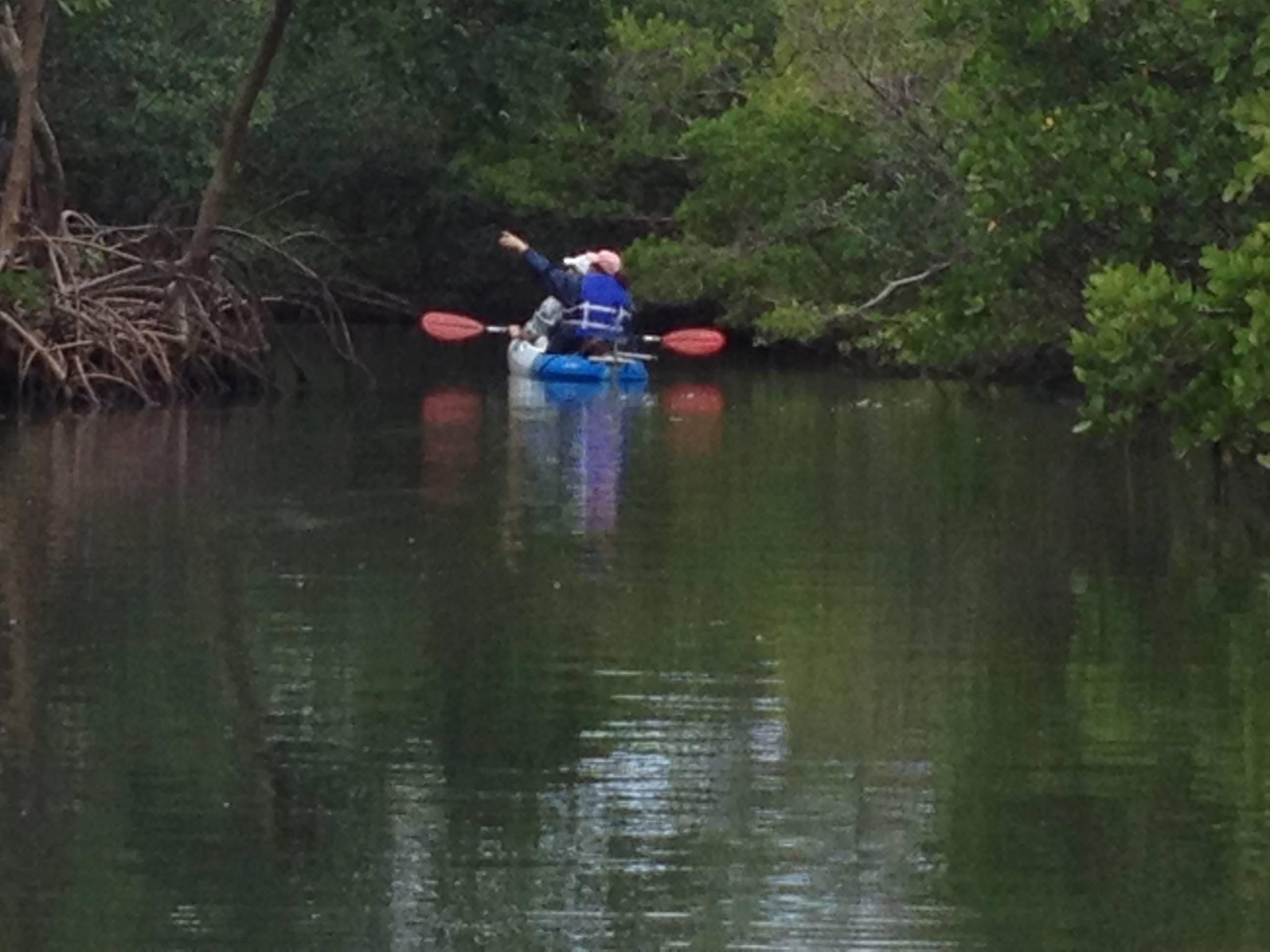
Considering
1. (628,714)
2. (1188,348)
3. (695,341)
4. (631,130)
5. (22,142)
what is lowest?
(628,714)

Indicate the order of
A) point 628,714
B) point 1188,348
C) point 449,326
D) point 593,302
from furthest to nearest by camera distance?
point 593,302 < point 449,326 < point 1188,348 < point 628,714

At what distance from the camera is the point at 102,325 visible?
79.4ft

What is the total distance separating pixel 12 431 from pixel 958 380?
43.9ft

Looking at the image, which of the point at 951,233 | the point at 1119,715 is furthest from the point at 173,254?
the point at 1119,715

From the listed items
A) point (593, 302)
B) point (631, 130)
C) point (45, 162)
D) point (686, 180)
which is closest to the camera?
point (45, 162)

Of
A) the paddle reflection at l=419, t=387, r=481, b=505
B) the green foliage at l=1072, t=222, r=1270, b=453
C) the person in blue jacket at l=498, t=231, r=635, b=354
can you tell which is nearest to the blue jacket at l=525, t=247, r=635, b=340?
the person in blue jacket at l=498, t=231, r=635, b=354

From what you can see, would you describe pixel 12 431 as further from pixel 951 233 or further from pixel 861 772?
pixel 861 772

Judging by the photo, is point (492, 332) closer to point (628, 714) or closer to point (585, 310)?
point (585, 310)

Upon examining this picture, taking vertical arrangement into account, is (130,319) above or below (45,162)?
below

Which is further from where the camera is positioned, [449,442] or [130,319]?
[130,319]

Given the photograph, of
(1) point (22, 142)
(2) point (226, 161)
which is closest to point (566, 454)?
(1) point (22, 142)

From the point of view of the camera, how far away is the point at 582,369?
30.5 meters

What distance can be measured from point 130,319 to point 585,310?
301 inches

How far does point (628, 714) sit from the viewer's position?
383 inches
